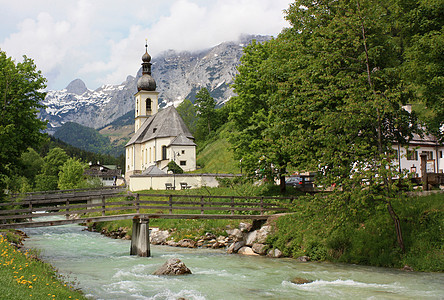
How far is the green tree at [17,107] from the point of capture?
28.5m

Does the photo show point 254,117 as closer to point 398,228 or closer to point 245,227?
point 245,227

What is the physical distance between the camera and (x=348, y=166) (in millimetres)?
18828

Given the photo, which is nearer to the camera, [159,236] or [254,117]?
[254,117]

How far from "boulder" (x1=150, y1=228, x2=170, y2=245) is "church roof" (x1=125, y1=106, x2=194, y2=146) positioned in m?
40.7

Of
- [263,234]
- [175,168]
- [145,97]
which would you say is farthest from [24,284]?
[145,97]

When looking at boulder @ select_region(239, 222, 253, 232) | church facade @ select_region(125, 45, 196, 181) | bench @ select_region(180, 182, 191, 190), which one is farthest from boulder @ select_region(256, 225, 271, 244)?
church facade @ select_region(125, 45, 196, 181)

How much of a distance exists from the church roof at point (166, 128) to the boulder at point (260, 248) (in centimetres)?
4941

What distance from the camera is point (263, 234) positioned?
83.7ft

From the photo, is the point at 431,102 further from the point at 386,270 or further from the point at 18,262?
the point at 18,262

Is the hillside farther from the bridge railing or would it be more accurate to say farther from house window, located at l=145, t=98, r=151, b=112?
the bridge railing

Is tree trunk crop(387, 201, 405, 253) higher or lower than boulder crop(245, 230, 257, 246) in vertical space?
higher

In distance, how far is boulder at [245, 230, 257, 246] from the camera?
25.8 metres

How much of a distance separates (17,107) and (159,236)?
1342cm

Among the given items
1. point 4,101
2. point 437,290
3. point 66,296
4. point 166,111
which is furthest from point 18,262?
point 166,111
